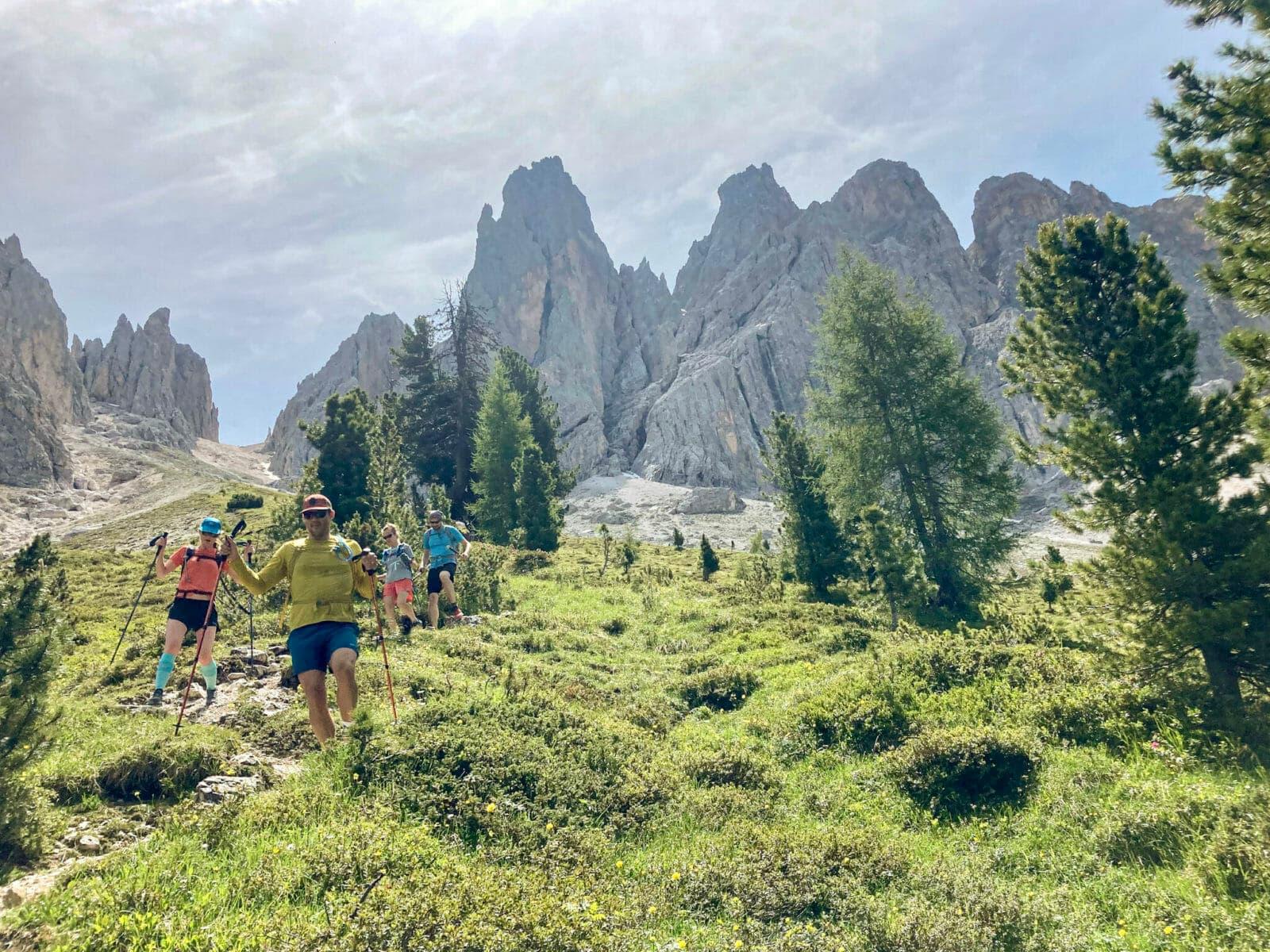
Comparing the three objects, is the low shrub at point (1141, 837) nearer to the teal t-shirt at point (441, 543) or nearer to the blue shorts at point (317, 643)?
the blue shorts at point (317, 643)

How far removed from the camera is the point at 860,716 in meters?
9.84

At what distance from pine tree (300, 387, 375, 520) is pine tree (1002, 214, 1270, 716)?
25648 millimetres

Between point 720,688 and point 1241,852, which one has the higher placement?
point 1241,852

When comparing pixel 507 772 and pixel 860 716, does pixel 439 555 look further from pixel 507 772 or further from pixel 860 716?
pixel 860 716

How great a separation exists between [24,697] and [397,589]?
924cm

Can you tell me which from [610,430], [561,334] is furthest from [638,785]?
[561,334]

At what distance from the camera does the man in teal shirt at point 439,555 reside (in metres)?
15.0

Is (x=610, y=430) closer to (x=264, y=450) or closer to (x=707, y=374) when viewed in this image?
(x=707, y=374)

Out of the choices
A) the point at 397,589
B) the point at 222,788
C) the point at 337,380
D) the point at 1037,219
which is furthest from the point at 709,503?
the point at 337,380

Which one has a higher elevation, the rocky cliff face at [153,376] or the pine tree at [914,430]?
the rocky cliff face at [153,376]

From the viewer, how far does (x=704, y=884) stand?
17.8 feet

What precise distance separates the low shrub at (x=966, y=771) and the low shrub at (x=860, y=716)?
1.11 m

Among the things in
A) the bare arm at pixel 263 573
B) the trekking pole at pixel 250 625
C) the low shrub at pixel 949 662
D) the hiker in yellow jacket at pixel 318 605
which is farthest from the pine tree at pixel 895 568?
the bare arm at pixel 263 573

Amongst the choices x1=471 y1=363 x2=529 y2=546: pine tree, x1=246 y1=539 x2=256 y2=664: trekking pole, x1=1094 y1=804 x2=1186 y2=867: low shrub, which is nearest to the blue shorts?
x1=246 y1=539 x2=256 y2=664: trekking pole
